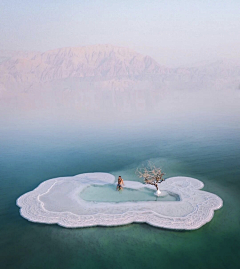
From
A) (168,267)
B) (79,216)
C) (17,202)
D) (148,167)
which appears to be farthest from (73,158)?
(168,267)

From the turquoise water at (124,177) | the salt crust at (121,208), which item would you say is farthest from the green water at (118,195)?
the turquoise water at (124,177)

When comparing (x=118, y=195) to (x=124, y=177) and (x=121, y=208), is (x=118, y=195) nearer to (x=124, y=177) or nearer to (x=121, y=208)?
(x=121, y=208)

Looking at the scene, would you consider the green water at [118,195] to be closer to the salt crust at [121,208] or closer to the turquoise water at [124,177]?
the salt crust at [121,208]

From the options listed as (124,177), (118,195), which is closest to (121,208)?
(118,195)

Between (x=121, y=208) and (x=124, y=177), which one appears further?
(x=124, y=177)

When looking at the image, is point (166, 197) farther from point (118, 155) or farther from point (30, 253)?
point (118, 155)

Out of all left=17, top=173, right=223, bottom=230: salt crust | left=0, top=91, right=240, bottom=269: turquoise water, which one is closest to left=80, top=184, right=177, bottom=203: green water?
left=17, top=173, right=223, bottom=230: salt crust
